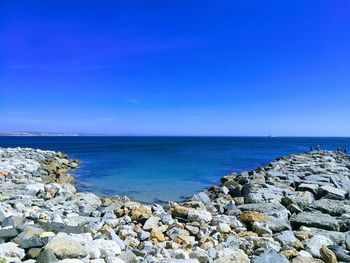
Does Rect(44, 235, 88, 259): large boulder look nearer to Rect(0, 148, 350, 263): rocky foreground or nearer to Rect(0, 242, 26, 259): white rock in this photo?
Rect(0, 148, 350, 263): rocky foreground

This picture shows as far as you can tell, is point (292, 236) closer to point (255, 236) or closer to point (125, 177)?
point (255, 236)

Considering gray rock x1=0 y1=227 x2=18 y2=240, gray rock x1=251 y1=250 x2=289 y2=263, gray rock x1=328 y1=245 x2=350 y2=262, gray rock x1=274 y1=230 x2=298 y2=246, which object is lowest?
gray rock x1=328 y1=245 x2=350 y2=262

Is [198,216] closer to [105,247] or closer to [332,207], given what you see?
[105,247]

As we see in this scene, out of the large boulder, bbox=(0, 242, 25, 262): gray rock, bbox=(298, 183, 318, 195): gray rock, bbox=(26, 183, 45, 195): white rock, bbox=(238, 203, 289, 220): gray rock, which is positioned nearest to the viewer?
the large boulder

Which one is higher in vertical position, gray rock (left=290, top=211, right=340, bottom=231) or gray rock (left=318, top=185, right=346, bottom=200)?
gray rock (left=318, top=185, right=346, bottom=200)

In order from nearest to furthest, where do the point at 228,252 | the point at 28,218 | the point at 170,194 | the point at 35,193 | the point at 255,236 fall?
the point at 228,252
the point at 255,236
the point at 28,218
the point at 35,193
the point at 170,194

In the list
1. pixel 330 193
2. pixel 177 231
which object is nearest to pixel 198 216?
pixel 177 231

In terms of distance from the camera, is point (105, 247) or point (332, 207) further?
point (332, 207)

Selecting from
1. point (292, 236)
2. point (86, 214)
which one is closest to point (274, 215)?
point (292, 236)

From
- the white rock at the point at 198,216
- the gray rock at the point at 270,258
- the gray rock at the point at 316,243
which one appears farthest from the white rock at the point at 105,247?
the gray rock at the point at 316,243

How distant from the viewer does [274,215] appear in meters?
9.02

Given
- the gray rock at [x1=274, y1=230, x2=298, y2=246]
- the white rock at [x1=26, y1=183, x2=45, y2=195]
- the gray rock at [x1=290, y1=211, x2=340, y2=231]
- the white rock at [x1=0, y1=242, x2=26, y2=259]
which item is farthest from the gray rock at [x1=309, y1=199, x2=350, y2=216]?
the white rock at [x1=26, y1=183, x2=45, y2=195]

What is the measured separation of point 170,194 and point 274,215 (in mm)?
8123

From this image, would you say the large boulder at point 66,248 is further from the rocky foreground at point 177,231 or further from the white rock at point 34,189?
the white rock at point 34,189
